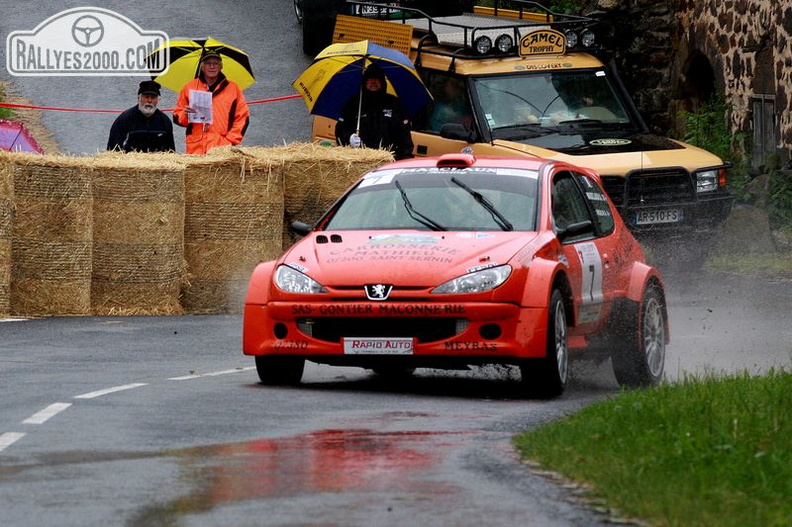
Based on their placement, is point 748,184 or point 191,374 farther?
point 748,184

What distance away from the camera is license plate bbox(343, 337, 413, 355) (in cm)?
1197

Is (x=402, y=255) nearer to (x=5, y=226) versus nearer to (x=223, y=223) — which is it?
(x=5, y=226)

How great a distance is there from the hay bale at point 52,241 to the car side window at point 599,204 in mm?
5854

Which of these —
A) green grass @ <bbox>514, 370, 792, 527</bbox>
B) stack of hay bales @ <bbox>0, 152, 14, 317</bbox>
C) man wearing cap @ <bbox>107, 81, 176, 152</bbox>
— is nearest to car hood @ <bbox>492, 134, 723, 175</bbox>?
man wearing cap @ <bbox>107, 81, 176, 152</bbox>

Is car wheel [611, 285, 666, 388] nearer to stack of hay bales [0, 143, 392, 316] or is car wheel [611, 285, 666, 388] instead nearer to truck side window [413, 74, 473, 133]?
stack of hay bales [0, 143, 392, 316]

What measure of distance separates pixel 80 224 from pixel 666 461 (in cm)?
1074

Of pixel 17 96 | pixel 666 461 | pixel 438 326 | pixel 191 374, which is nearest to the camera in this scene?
pixel 666 461

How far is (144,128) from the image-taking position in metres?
21.5

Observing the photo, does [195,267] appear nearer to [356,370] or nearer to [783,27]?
[356,370]

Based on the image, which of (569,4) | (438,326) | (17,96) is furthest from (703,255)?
(17,96)

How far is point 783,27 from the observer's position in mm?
26156

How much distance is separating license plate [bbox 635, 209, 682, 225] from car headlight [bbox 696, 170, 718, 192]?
36 cm

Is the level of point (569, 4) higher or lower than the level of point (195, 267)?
higher

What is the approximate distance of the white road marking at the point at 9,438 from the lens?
9469 millimetres
